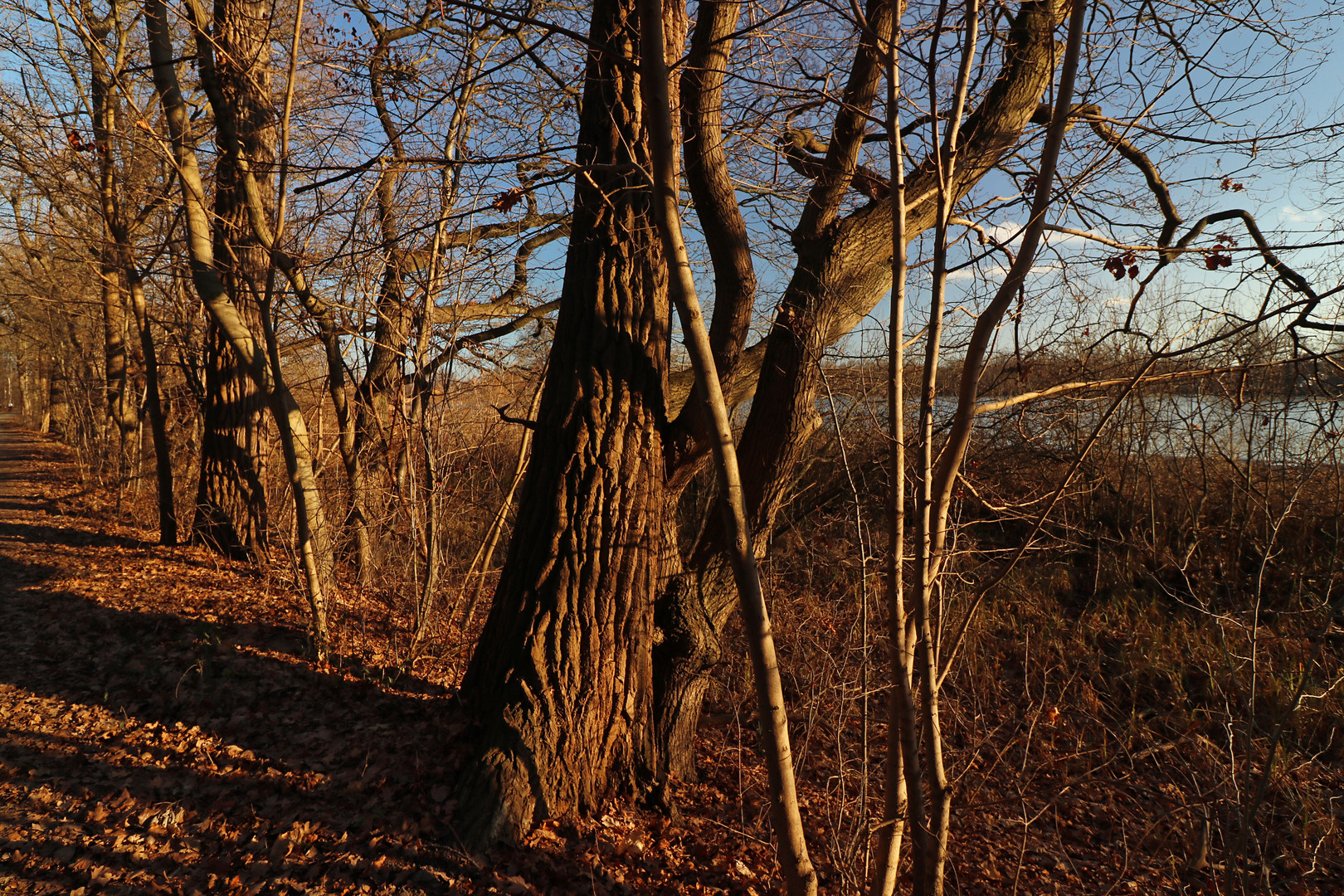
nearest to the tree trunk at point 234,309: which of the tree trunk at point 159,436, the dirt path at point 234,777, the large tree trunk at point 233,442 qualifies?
the dirt path at point 234,777

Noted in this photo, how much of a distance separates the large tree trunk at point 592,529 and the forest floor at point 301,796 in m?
0.31

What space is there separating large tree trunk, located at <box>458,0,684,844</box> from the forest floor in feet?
1.03

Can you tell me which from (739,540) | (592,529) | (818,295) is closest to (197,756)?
(592,529)

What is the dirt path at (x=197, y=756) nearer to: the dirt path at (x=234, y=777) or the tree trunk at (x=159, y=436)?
the dirt path at (x=234, y=777)

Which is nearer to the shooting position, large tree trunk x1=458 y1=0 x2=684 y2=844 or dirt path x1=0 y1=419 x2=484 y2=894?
dirt path x1=0 y1=419 x2=484 y2=894

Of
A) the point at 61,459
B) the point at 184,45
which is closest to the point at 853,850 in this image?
the point at 184,45

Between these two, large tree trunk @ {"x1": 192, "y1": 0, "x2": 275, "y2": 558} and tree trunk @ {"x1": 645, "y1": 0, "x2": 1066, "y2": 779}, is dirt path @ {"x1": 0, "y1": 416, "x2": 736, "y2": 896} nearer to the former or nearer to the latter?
tree trunk @ {"x1": 645, "y1": 0, "x2": 1066, "y2": 779}

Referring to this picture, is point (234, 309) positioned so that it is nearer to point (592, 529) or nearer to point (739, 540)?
point (592, 529)

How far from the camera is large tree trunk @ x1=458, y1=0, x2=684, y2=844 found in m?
3.49

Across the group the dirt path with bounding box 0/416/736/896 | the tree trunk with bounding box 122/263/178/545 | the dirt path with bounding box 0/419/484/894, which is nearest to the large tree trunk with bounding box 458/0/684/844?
the dirt path with bounding box 0/416/736/896

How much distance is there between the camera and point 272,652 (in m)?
4.77

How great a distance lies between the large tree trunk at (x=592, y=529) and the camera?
3486 mm

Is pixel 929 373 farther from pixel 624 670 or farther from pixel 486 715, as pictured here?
pixel 486 715

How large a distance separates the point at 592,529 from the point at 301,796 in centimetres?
201
